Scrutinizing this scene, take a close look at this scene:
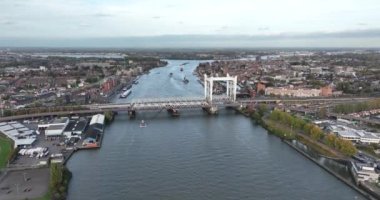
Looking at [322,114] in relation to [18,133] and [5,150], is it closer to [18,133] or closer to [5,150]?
[18,133]

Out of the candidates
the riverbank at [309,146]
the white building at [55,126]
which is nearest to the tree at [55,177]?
the white building at [55,126]

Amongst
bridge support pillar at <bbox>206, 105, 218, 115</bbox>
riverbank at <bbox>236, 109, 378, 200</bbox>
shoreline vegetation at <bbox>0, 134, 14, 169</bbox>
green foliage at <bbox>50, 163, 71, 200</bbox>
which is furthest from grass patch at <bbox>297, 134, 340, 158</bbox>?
shoreline vegetation at <bbox>0, 134, 14, 169</bbox>

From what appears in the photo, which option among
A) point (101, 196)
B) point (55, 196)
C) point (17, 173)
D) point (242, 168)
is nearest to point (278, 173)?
point (242, 168)

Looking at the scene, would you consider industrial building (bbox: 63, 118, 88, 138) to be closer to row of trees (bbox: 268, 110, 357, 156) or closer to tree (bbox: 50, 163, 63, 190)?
tree (bbox: 50, 163, 63, 190)

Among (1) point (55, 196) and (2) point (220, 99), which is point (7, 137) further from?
(2) point (220, 99)

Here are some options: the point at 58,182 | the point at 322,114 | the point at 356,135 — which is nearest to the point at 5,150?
the point at 58,182

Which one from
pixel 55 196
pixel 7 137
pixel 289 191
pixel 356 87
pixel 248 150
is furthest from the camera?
pixel 356 87

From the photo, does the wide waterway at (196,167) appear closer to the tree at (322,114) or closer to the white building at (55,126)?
the white building at (55,126)
